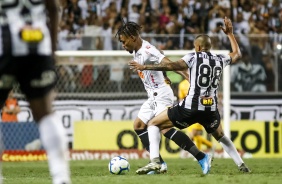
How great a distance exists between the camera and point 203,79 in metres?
10.7

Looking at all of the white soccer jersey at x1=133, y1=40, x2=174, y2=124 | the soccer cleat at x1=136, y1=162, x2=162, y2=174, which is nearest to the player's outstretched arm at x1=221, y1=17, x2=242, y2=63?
the white soccer jersey at x1=133, y1=40, x2=174, y2=124

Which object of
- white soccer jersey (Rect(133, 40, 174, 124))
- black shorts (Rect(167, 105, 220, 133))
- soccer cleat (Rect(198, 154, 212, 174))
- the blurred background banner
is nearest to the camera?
soccer cleat (Rect(198, 154, 212, 174))

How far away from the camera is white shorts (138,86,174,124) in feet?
37.5

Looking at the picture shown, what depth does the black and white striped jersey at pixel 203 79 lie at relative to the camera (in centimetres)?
1061

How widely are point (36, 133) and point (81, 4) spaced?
181 inches

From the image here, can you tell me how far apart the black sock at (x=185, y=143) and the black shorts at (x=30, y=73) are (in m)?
5.21

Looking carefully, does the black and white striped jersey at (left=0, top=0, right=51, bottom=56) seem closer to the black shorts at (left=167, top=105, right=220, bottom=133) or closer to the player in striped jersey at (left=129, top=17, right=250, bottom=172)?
the player in striped jersey at (left=129, top=17, right=250, bottom=172)

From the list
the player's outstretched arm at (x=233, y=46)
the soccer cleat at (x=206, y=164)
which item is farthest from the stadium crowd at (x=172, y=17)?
the soccer cleat at (x=206, y=164)

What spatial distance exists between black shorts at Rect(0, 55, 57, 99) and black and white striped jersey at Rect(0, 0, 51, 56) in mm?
48

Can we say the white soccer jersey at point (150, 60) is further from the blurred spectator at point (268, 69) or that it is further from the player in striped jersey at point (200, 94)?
the blurred spectator at point (268, 69)

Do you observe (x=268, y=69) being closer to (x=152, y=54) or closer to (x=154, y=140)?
(x=152, y=54)

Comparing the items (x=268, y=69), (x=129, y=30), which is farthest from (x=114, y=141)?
(x=129, y=30)

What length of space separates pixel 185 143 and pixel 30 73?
215 inches

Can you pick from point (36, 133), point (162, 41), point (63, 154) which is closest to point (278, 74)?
point (162, 41)
